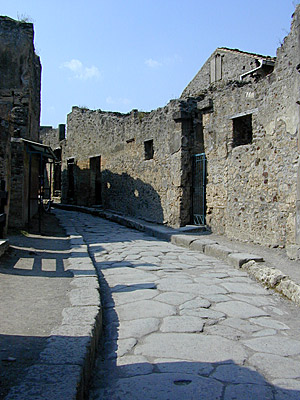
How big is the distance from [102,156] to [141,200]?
14.4 feet

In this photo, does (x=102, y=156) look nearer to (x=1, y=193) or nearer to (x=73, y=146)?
(x=73, y=146)

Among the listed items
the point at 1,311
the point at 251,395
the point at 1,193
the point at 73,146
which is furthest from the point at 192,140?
the point at 73,146

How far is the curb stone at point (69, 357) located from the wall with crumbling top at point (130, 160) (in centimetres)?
688

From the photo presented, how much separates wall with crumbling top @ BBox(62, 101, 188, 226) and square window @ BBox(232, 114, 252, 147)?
1.88m

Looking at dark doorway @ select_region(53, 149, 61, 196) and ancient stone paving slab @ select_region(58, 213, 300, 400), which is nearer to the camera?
ancient stone paving slab @ select_region(58, 213, 300, 400)

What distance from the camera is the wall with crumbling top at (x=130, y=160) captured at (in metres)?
10.4

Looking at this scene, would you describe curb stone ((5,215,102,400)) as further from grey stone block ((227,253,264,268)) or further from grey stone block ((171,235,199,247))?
grey stone block ((171,235,199,247))

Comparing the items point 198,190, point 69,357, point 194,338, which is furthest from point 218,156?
point 69,357

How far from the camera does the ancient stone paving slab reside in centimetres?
218

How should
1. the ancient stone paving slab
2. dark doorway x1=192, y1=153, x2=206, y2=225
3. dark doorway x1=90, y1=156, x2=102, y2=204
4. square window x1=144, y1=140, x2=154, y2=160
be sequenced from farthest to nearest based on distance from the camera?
dark doorway x1=90, y1=156, x2=102, y2=204 < square window x1=144, y1=140, x2=154, y2=160 < dark doorway x1=192, y1=153, x2=206, y2=225 < the ancient stone paving slab

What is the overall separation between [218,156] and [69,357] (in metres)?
7.04

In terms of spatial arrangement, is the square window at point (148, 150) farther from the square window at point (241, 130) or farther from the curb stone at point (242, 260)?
the square window at point (241, 130)

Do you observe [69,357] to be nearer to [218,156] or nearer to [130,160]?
[218,156]

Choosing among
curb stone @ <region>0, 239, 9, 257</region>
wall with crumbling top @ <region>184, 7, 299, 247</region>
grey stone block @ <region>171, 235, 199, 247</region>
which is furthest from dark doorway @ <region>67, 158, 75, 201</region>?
curb stone @ <region>0, 239, 9, 257</region>
